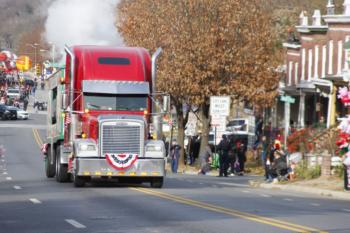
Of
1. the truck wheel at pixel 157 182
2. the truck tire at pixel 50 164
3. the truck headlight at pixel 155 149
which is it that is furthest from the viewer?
the truck tire at pixel 50 164

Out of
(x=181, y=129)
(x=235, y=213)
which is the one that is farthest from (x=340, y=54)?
(x=235, y=213)

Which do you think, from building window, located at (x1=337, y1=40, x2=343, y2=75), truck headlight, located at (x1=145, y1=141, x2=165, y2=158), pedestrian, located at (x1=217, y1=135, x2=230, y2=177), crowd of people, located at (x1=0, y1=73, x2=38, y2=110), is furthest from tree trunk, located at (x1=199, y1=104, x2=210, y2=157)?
crowd of people, located at (x1=0, y1=73, x2=38, y2=110)

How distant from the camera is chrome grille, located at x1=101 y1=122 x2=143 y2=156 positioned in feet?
101

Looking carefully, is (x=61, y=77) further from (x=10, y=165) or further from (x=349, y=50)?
(x=10, y=165)

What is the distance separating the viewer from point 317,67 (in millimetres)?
58125

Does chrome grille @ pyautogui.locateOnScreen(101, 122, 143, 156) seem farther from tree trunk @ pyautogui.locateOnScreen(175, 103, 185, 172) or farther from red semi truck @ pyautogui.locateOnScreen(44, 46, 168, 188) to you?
tree trunk @ pyautogui.locateOnScreen(175, 103, 185, 172)

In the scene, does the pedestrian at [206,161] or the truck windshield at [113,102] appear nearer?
the truck windshield at [113,102]

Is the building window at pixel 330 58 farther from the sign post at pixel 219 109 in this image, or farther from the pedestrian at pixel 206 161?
the pedestrian at pixel 206 161

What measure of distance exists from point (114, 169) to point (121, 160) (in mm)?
311

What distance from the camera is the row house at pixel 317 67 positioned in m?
52.3

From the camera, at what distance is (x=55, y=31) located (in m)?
53.6

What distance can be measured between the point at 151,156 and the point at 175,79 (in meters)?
26.9

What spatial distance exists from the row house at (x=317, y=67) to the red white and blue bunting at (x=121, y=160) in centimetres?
1944

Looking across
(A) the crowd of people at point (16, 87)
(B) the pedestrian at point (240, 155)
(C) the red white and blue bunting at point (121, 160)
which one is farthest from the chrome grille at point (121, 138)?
(A) the crowd of people at point (16, 87)
